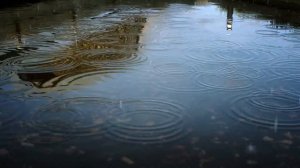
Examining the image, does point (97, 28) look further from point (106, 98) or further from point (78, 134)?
point (78, 134)

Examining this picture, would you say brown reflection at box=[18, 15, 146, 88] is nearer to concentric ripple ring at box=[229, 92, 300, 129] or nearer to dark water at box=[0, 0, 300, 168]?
dark water at box=[0, 0, 300, 168]

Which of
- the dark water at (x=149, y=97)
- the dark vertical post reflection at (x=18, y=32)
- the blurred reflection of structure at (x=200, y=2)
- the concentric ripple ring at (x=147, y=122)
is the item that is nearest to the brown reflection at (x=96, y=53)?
the dark water at (x=149, y=97)

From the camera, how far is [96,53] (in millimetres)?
9758

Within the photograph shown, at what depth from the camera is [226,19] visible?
16.0 meters

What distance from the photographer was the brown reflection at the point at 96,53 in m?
7.78

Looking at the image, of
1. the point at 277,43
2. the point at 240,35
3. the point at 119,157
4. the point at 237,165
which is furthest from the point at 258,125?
the point at 240,35

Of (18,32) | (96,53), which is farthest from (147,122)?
(18,32)

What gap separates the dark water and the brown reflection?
33 millimetres

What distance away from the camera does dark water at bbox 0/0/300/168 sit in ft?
15.4

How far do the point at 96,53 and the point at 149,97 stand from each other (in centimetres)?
363

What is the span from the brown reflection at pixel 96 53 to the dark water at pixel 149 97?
3 cm

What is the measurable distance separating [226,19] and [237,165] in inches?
487

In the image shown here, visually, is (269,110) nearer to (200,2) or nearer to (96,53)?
(96,53)

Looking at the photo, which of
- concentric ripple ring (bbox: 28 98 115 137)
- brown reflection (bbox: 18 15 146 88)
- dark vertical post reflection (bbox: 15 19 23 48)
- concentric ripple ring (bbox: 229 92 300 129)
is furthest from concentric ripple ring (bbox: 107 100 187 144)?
dark vertical post reflection (bbox: 15 19 23 48)
